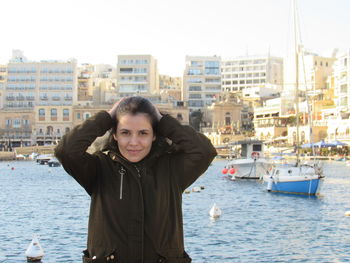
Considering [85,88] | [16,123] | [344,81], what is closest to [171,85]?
[85,88]

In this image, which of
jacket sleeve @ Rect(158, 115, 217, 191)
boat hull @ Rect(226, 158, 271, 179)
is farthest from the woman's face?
boat hull @ Rect(226, 158, 271, 179)

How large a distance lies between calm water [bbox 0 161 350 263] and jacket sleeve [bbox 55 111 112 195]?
10897 millimetres

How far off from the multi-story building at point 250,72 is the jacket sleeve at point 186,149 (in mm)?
144990

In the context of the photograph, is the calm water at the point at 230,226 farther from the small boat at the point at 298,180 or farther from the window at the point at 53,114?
the window at the point at 53,114

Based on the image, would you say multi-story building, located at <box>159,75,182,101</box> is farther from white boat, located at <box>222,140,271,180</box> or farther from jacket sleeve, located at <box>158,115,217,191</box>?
jacket sleeve, located at <box>158,115,217,191</box>

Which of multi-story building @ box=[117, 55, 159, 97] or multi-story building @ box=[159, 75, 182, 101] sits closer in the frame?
multi-story building @ box=[117, 55, 159, 97]

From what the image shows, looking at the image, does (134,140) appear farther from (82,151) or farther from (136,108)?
(82,151)

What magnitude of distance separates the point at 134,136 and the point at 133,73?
102393 mm

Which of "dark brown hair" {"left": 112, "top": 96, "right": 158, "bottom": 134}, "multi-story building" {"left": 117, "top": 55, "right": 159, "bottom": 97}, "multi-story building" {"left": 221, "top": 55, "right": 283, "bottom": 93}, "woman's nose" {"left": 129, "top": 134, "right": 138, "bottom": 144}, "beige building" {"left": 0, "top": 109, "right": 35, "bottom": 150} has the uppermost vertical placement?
"multi-story building" {"left": 221, "top": 55, "right": 283, "bottom": 93}

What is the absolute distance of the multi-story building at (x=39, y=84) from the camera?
104 metres

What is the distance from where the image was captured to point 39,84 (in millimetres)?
104438

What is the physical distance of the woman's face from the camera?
139 inches

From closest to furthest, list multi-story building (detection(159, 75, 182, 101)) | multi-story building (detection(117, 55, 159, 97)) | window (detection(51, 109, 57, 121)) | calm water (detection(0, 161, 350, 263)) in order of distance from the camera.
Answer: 1. calm water (detection(0, 161, 350, 263))
2. window (detection(51, 109, 57, 121))
3. multi-story building (detection(117, 55, 159, 97))
4. multi-story building (detection(159, 75, 182, 101))

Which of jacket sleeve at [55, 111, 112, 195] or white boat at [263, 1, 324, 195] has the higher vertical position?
jacket sleeve at [55, 111, 112, 195]
